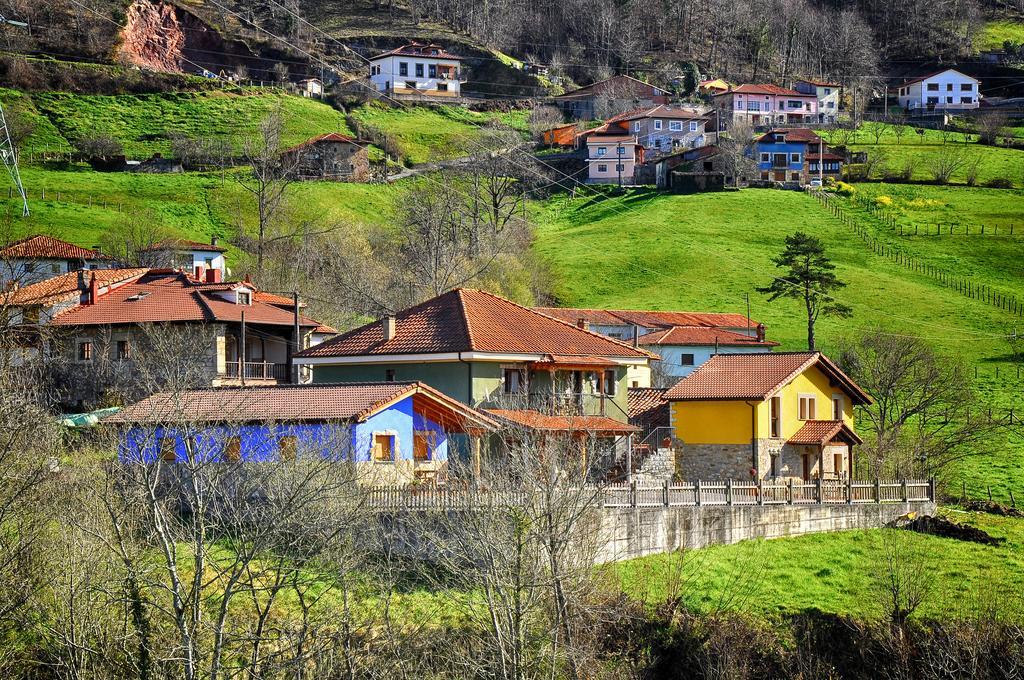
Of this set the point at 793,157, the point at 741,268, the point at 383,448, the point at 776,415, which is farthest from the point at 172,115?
the point at 383,448

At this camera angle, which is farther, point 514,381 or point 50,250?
point 50,250

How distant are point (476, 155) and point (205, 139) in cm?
2146

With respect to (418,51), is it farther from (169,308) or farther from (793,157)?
(169,308)

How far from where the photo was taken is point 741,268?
277 ft

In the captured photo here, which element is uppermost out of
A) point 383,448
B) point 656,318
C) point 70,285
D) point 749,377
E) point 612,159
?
point 612,159

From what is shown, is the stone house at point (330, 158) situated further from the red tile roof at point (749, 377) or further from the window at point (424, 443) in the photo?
the window at point (424, 443)

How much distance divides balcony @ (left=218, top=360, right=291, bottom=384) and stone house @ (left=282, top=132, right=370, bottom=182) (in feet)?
151

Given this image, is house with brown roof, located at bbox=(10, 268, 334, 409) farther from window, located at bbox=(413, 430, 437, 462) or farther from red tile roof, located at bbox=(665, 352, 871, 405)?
red tile roof, located at bbox=(665, 352, 871, 405)

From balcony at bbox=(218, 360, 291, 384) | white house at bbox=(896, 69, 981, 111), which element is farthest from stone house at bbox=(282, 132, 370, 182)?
white house at bbox=(896, 69, 981, 111)

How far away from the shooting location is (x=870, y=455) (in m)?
49.8

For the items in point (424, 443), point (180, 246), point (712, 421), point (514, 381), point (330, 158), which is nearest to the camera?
point (424, 443)

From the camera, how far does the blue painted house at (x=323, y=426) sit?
105ft

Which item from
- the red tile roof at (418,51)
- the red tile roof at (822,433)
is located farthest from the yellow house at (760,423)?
the red tile roof at (418,51)

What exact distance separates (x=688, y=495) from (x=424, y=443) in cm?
731
